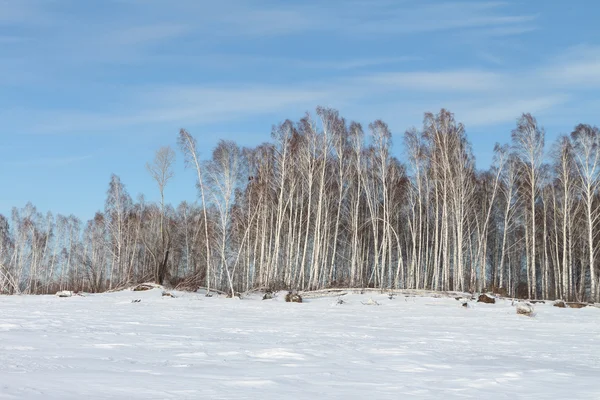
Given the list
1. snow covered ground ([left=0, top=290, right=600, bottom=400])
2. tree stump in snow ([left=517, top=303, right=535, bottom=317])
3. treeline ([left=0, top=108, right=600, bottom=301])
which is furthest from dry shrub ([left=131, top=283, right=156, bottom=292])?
tree stump in snow ([left=517, top=303, right=535, bottom=317])

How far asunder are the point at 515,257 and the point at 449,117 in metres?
14.8

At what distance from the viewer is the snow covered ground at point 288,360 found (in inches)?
170

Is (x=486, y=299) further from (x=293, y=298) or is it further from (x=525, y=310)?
(x=293, y=298)

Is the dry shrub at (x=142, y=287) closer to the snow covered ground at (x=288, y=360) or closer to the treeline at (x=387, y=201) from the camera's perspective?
the treeline at (x=387, y=201)

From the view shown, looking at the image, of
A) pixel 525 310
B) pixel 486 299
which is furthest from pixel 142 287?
pixel 525 310

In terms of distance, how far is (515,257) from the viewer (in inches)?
1543

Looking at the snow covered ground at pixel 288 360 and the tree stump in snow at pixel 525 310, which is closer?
the snow covered ground at pixel 288 360

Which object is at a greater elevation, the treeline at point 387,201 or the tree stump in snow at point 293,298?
the treeline at point 387,201

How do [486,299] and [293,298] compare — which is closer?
[486,299]

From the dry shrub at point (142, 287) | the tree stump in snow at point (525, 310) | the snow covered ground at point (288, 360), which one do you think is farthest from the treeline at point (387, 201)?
the snow covered ground at point (288, 360)

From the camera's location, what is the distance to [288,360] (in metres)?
6.12

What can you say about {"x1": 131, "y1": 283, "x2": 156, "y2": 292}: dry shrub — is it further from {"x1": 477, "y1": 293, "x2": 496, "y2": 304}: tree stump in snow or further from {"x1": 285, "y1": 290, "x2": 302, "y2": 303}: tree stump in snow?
{"x1": 477, "y1": 293, "x2": 496, "y2": 304}: tree stump in snow

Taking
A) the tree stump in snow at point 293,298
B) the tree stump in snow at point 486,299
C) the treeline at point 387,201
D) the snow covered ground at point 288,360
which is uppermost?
the treeline at point 387,201

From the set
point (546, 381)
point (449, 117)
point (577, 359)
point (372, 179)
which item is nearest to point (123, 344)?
point (546, 381)
